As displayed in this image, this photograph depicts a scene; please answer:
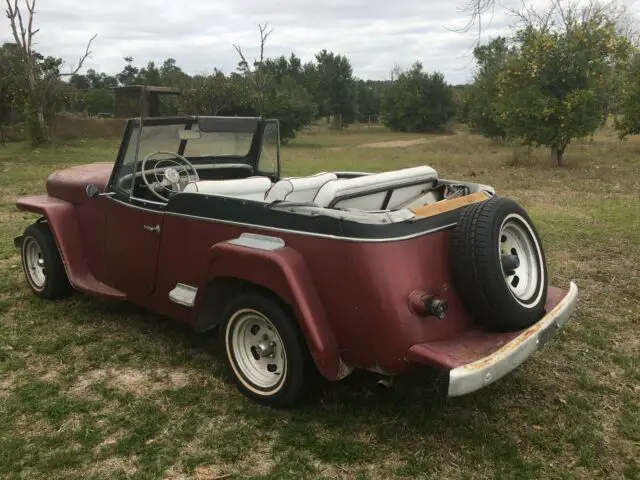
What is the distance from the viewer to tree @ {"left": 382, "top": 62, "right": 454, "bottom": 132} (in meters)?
50.6

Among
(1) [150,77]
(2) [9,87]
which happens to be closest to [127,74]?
(1) [150,77]

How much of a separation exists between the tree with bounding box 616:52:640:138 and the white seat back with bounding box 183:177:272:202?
62.8ft

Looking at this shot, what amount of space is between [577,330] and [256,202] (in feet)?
9.00

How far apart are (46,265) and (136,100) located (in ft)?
88.9

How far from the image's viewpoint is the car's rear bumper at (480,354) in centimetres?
253

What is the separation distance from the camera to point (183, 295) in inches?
142

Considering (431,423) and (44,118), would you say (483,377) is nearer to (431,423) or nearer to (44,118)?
(431,423)

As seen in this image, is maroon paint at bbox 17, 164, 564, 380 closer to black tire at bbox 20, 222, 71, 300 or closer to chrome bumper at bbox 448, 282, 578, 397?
chrome bumper at bbox 448, 282, 578, 397

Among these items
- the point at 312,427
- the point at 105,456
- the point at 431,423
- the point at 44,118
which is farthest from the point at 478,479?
the point at 44,118

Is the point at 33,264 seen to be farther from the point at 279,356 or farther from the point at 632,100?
the point at 632,100

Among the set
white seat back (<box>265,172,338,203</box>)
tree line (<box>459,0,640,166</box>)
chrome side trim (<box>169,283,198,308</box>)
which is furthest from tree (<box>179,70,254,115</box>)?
chrome side trim (<box>169,283,198,308</box>)

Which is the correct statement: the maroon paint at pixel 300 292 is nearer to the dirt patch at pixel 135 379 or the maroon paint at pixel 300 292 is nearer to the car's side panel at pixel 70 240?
the dirt patch at pixel 135 379

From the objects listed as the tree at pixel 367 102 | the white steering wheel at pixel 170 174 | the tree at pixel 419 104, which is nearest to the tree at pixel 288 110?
the tree at pixel 419 104

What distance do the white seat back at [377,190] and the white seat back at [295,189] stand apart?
0.32 meters
